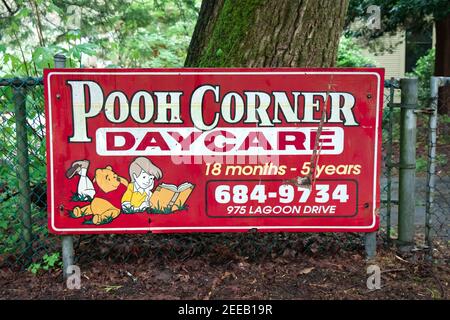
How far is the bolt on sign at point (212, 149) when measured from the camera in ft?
10.4

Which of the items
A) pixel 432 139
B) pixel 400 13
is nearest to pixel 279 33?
pixel 432 139

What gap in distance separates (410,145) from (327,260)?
3.23 ft

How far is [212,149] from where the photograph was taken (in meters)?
3.22

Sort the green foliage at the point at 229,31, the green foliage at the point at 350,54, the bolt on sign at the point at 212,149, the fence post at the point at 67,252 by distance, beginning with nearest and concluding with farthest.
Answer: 1. the bolt on sign at the point at 212,149
2. the fence post at the point at 67,252
3. the green foliage at the point at 229,31
4. the green foliage at the point at 350,54

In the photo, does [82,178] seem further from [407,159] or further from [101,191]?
[407,159]

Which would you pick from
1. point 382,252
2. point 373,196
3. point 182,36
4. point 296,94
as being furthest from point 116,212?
point 182,36

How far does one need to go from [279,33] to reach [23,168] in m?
2.00

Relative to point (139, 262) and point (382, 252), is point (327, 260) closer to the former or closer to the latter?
point (382, 252)

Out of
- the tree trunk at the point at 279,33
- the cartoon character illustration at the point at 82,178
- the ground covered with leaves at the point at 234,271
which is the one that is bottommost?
the ground covered with leaves at the point at 234,271

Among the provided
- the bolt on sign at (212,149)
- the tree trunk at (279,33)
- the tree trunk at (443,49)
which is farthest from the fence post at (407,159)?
the tree trunk at (443,49)

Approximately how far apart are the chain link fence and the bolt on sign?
1.29ft

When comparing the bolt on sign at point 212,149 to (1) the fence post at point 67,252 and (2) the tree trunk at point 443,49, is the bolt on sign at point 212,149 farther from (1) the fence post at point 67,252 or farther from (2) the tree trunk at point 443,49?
(2) the tree trunk at point 443,49

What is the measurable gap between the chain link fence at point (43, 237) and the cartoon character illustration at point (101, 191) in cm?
45

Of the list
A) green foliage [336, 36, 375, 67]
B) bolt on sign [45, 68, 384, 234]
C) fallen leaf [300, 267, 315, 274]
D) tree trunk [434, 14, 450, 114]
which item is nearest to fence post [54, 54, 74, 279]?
bolt on sign [45, 68, 384, 234]
